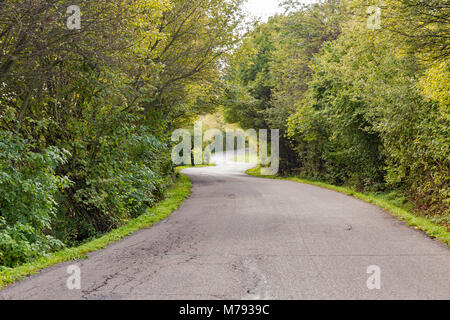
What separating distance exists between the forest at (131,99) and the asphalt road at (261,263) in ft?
5.43

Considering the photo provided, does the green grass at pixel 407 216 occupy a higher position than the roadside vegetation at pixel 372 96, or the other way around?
the roadside vegetation at pixel 372 96

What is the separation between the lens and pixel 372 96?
1372cm

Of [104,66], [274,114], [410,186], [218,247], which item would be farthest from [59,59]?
[274,114]

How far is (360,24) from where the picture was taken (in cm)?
1299

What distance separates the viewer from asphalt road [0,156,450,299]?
5020 mm

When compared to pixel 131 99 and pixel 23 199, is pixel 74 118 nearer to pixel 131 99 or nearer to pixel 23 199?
pixel 131 99

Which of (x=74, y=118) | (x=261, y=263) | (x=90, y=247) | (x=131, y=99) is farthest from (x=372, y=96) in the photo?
(x=90, y=247)

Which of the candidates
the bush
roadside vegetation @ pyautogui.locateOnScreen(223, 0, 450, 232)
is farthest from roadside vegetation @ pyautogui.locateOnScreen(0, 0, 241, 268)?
roadside vegetation @ pyautogui.locateOnScreen(223, 0, 450, 232)

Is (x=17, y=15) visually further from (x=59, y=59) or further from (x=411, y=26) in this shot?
(x=411, y=26)

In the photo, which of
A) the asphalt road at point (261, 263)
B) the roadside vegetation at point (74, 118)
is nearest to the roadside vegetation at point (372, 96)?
the asphalt road at point (261, 263)

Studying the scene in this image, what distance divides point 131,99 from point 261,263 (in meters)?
7.21

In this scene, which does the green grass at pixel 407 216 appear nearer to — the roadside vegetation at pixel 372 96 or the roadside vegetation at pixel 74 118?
the roadside vegetation at pixel 372 96

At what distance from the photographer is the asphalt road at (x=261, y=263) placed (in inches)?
198

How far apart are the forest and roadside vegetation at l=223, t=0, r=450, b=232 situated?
0.06 metres
